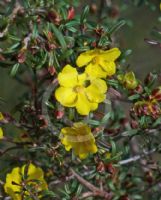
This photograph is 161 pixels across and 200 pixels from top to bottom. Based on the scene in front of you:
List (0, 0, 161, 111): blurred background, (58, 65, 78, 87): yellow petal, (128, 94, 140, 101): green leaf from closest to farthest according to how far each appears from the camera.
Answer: (58, 65, 78, 87): yellow petal, (128, 94, 140, 101): green leaf, (0, 0, 161, 111): blurred background

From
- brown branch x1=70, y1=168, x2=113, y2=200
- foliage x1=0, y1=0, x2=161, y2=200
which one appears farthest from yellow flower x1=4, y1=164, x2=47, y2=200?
brown branch x1=70, y1=168, x2=113, y2=200

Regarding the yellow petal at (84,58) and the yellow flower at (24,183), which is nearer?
the yellow petal at (84,58)

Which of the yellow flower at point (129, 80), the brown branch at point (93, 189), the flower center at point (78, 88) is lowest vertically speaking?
the brown branch at point (93, 189)

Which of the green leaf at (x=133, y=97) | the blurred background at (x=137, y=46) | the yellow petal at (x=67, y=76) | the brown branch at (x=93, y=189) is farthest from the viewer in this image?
the blurred background at (x=137, y=46)

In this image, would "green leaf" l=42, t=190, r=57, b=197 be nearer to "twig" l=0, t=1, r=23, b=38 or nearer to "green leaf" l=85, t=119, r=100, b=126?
"green leaf" l=85, t=119, r=100, b=126

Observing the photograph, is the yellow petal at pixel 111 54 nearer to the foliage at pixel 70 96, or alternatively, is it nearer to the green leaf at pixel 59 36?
the foliage at pixel 70 96

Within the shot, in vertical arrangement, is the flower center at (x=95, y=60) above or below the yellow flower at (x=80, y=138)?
above

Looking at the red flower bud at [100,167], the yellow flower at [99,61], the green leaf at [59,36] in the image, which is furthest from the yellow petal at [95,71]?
the red flower bud at [100,167]
